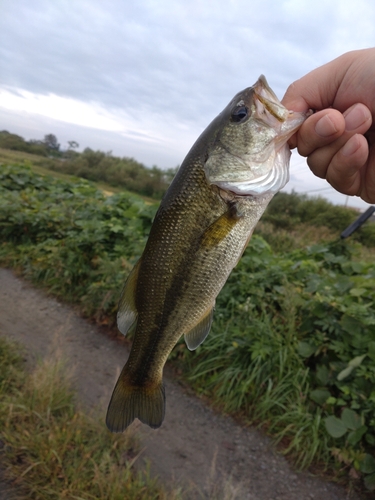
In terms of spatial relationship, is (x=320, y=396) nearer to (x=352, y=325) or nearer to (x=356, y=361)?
(x=356, y=361)

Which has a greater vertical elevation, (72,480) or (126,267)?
(126,267)

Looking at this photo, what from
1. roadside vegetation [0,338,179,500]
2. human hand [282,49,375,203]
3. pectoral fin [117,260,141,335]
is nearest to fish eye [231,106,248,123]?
human hand [282,49,375,203]

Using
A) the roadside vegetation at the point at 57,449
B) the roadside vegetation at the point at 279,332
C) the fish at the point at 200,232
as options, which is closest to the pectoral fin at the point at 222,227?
the fish at the point at 200,232

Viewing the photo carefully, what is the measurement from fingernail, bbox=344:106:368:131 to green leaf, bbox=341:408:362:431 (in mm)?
2880

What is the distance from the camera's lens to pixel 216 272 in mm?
1743

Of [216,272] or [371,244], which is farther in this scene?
[371,244]

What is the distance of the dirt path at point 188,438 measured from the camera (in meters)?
3.61

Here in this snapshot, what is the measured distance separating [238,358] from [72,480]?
235cm

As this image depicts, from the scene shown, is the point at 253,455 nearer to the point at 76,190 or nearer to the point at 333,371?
the point at 333,371

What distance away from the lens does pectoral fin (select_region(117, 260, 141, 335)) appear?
1807mm

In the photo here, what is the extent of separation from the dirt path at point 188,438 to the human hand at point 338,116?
2463 millimetres

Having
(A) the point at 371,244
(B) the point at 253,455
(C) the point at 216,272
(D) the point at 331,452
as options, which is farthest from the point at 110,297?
(A) the point at 371,244

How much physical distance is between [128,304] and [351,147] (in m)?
1.30

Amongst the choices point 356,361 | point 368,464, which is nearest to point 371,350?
point 356,361
